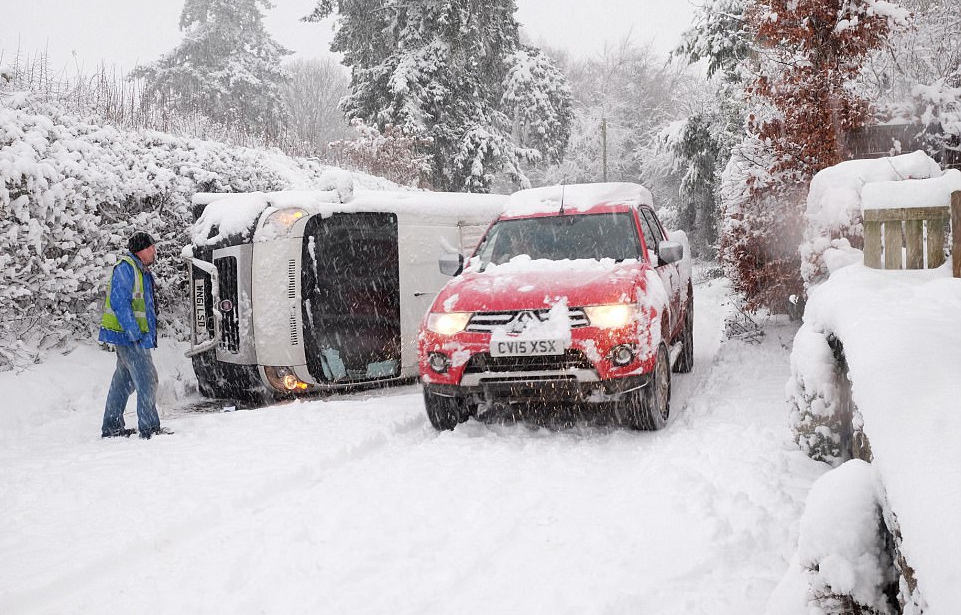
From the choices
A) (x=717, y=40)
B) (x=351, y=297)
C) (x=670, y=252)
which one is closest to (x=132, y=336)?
(x=351, y=297)

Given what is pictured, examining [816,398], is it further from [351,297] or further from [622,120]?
[622,120]

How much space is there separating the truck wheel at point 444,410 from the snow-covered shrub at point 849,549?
374cm

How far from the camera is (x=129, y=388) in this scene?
6.44 m

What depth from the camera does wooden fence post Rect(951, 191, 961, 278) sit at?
3.79 meters

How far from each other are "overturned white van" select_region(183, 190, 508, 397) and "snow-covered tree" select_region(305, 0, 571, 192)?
13405 millimetres

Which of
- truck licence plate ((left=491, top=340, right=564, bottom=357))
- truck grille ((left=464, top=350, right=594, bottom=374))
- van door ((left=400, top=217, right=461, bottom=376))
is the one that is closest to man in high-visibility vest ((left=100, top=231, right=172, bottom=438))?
van door ((left=400, top=217, right=461, bottom=376))

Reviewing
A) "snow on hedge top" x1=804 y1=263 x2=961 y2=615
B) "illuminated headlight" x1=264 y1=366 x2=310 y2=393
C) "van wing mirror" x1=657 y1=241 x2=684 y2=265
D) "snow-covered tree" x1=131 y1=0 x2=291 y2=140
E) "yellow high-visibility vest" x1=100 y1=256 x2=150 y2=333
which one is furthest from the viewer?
"snow-covered tree" x1=131 y1=0 x2=291 y2=140

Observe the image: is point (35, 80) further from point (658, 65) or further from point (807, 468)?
point (658, 65)

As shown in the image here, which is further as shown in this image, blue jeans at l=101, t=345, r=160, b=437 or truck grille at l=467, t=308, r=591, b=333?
blue jeans at l=101, t=345, r=160, b=437

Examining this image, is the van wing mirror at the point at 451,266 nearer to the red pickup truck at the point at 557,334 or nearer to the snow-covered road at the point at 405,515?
the red pickup truck at the point at 557,334

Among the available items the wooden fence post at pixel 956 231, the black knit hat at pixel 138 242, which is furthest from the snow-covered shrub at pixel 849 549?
the black knit hat at pixel 138 242

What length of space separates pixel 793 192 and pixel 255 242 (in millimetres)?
5787

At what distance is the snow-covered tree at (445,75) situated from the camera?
73.9 ft

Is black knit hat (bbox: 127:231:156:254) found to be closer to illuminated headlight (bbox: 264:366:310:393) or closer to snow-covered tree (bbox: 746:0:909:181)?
illuminated headlight (bbox: 264:366:310:393)
